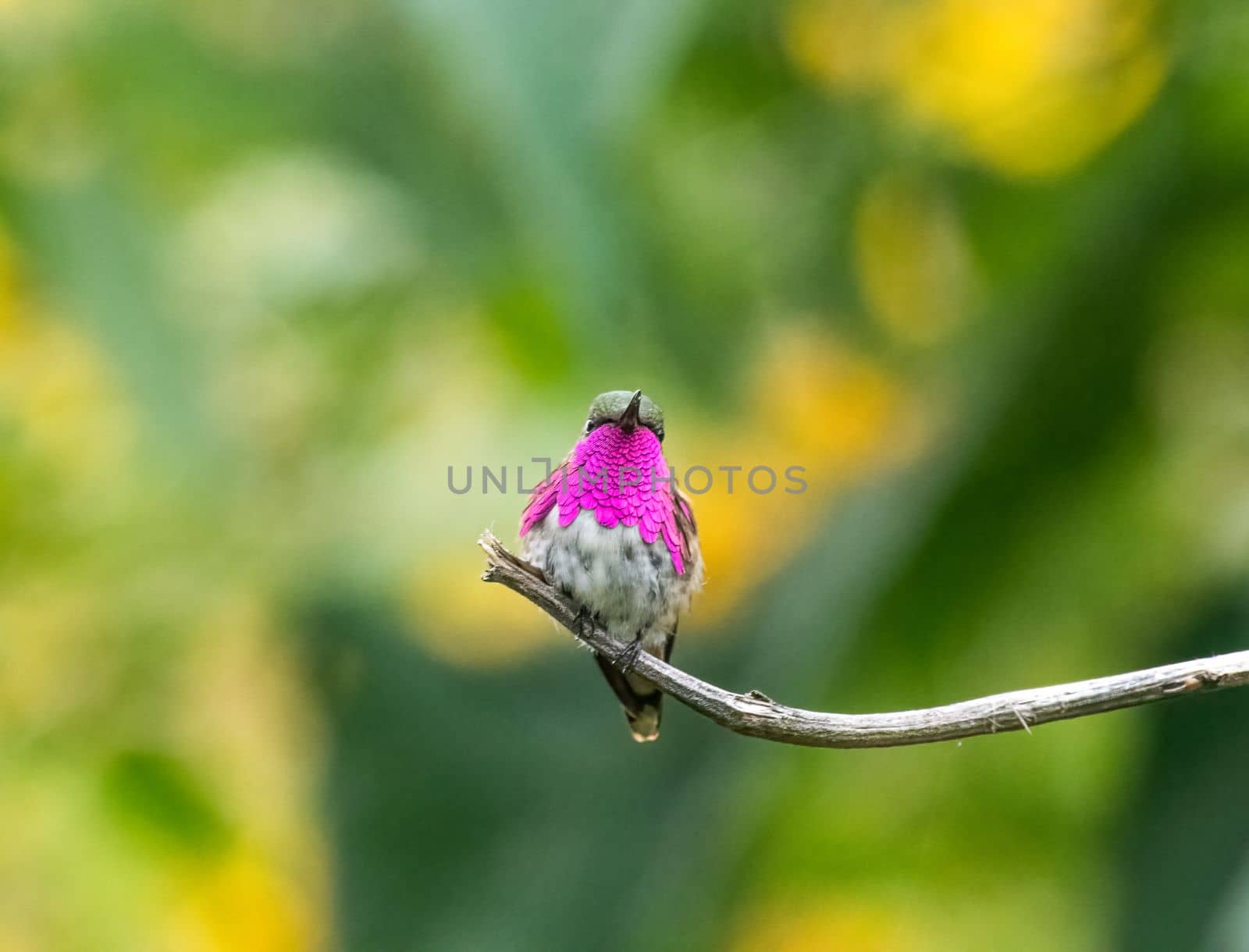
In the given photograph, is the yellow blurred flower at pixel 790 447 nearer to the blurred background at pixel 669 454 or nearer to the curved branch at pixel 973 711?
the blurred background at pixel 669 454

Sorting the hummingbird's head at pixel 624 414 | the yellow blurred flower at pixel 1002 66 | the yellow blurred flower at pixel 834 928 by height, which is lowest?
the hummingbird's head at pixel 624 414

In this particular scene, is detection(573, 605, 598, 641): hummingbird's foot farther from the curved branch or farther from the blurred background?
the blurred background

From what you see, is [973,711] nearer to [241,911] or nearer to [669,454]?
[669,454]

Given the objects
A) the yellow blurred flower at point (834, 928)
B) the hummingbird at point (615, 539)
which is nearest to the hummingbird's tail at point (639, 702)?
the hummingbird at point (615, 539)

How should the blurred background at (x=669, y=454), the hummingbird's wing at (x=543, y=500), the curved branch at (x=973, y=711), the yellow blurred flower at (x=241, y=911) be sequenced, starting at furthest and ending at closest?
1. the yellow blurred flower at (x=241, y=911)
2. the blurred background at (x=669, y=454)
3. the hummingbird's wing at (x=543, y=500)
4. the curved branch at (x=973, y=711)

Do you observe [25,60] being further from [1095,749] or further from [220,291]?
[1095,749]

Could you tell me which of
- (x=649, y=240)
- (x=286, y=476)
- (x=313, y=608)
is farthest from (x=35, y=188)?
(x=649, y=240)

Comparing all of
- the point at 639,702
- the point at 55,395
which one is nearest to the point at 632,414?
the point at 639,702
